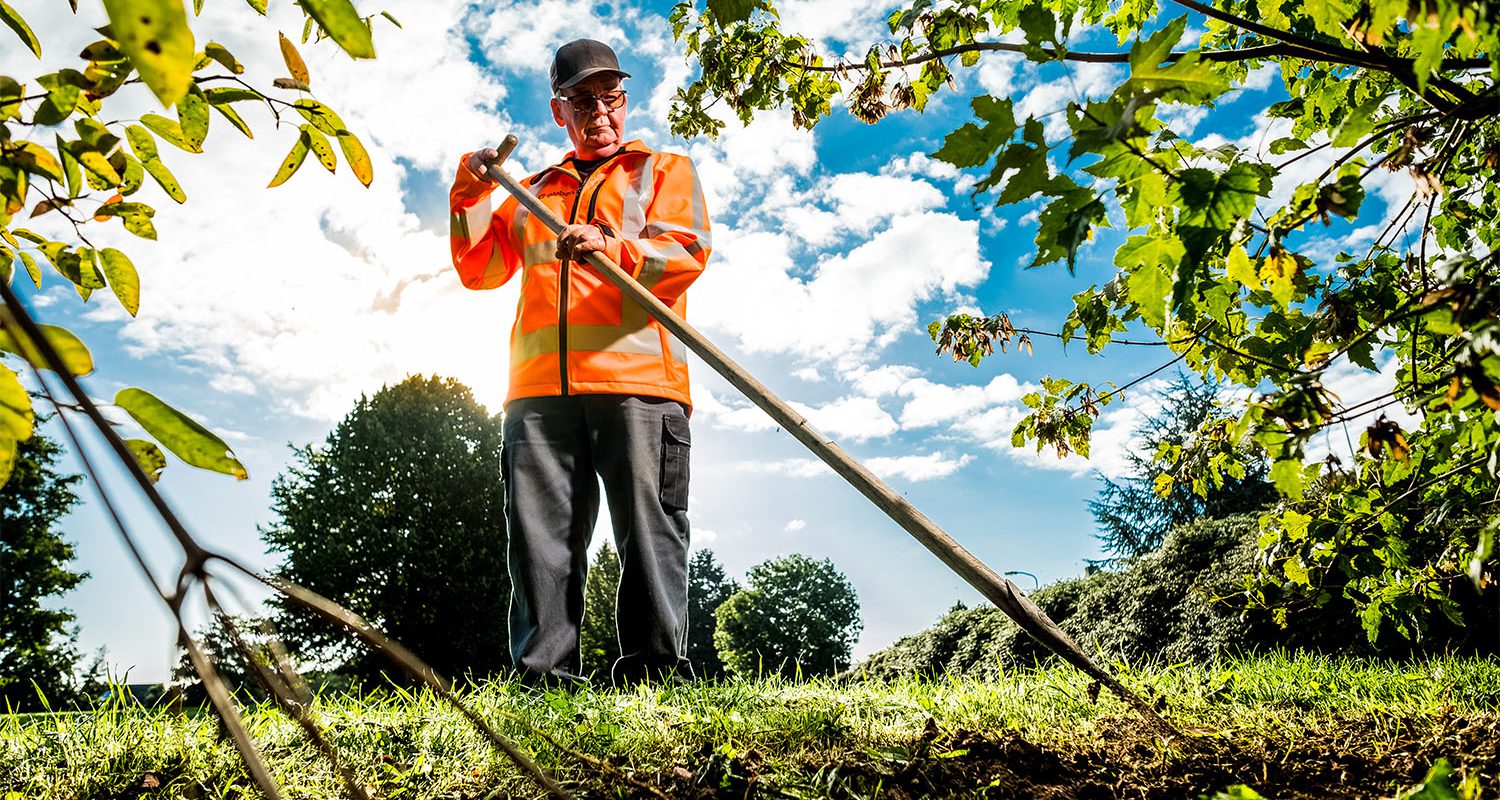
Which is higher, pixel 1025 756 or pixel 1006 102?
pixel 1006 102

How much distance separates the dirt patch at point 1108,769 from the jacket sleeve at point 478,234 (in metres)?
2.85

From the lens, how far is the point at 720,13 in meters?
1.51

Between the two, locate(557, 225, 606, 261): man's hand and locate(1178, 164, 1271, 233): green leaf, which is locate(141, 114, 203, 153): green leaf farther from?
locate(557, 225, 606, 261): man's hand

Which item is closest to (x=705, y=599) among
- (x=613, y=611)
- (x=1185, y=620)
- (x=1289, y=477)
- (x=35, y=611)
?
(x=613, y=611)

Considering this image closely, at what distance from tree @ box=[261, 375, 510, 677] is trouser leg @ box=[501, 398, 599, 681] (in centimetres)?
1510

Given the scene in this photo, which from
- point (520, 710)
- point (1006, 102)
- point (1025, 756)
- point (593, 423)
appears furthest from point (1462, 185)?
point (520, 710)

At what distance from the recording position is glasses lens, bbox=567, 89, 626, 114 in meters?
4.34

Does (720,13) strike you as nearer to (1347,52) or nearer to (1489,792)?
(1347,52)

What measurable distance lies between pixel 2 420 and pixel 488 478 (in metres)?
19.7

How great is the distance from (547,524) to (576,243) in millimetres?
1254

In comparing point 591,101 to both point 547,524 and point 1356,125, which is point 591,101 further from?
point 1356,125

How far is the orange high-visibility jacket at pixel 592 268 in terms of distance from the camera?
12.3 ft

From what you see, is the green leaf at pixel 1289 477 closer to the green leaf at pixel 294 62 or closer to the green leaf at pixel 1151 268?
the green leaf at pixel 1151 268

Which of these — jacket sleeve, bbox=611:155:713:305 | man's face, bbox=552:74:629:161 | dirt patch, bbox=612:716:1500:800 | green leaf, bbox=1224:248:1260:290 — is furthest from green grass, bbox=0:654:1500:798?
man's face, bbox=552:74:629:161
